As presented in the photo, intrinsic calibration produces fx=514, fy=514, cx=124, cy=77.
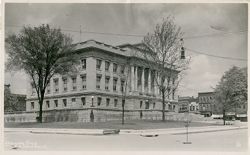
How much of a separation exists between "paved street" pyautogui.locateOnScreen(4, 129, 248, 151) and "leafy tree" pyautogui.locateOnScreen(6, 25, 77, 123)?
1.41 ft

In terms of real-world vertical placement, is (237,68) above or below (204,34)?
below

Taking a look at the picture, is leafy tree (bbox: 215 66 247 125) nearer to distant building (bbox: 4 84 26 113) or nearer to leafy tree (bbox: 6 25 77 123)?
leafy tree (bbox: 6 25 77 123)

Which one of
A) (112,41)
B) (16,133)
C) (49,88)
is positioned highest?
(112,41)

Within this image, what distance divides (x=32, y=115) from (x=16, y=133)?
1.21 feet

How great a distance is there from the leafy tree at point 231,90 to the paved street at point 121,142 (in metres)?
0.37

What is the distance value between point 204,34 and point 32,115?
2286 mm

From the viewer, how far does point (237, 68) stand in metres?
6.03

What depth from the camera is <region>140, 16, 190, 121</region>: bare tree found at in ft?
20.2

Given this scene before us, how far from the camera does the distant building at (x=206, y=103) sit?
6.18 m

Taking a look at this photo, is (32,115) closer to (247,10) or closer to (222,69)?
(222,69)

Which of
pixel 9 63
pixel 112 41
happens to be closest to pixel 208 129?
pixel 112 41

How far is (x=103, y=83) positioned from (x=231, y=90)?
1538mm

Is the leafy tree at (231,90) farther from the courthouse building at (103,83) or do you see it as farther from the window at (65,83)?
the window at (65,83)

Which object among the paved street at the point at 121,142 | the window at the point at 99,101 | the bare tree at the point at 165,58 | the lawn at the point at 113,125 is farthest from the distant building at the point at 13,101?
the bare tree at the point at 165,58
